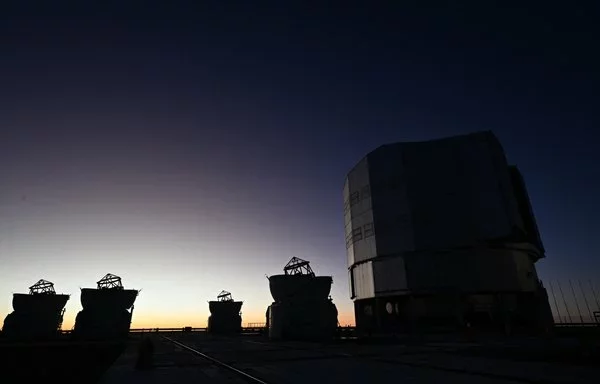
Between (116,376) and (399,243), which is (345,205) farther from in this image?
(116,376)

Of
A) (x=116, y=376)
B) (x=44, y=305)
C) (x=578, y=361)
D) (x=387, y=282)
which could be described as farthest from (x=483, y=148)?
(x=44, y=305)

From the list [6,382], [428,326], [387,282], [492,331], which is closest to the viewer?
[6,382]

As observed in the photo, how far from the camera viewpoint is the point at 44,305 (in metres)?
68.2

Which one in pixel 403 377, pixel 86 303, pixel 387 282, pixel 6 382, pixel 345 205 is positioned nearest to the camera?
pixel 403 377

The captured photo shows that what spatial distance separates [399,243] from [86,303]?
177 ft

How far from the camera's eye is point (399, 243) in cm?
5856

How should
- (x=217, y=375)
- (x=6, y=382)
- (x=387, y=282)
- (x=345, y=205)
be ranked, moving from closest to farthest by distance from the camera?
1. (x=217, y=375)
2. (x=6, y=382)
3. (x=387, y=282)
4. (x=345, y=205)

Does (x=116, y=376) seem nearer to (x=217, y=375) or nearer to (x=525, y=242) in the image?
(x=217, y=375)

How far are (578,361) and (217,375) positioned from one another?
14.5 meters

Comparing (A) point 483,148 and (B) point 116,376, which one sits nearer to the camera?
(B) point 116,376

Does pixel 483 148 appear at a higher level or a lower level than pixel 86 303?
higher

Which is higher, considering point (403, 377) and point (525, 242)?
point (525, 242)

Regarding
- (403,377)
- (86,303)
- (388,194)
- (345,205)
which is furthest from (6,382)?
(345,205)

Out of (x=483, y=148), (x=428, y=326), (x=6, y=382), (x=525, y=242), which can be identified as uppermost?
(x=483, y=148)
